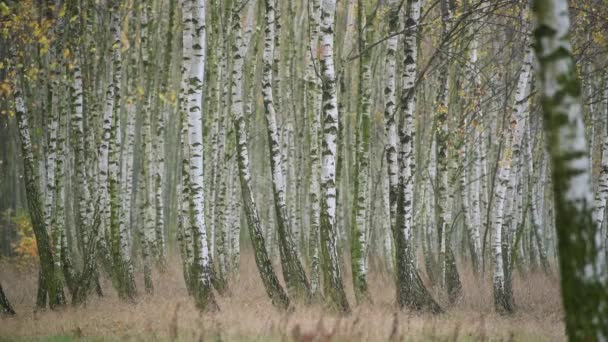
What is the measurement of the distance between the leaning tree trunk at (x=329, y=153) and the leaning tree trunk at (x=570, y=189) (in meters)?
6.24

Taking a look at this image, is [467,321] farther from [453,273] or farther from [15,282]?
[15,282]

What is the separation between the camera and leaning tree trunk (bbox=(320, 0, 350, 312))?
35.0 feet

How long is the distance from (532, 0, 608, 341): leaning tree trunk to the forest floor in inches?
103

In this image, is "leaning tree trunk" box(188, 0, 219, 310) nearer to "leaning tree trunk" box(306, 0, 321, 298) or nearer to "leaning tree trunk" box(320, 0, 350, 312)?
"leaning tree trunk" box(320, 0, 350, 312)

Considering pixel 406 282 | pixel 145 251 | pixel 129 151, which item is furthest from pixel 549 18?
pixel 129 151

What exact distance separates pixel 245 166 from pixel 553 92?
29.5 feet

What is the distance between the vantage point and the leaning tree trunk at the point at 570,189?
4.34 metres

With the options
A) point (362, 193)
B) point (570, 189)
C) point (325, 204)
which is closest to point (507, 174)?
point (362, 193)

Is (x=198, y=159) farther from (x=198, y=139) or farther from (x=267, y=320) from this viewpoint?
(x=267, y=320)

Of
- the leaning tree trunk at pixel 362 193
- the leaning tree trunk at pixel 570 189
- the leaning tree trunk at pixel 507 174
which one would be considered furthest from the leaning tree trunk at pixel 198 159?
the leaning tree trunk at pixel 570 189

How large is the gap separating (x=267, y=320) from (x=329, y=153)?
9.41 ft

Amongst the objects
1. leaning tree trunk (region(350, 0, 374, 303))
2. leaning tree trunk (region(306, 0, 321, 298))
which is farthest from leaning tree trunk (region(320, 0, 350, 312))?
leaning tree trunk (region(306, 0, 321, 298))

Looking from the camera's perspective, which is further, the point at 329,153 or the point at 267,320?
the point at 329,153

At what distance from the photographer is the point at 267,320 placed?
356 inches
